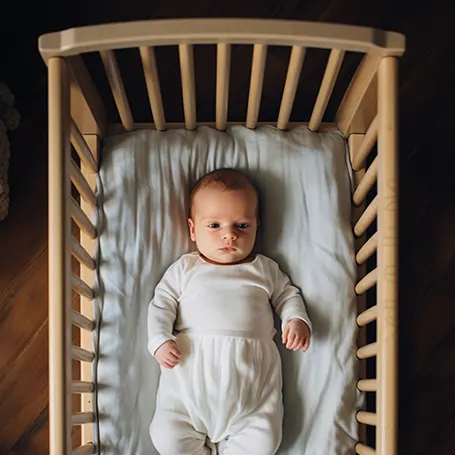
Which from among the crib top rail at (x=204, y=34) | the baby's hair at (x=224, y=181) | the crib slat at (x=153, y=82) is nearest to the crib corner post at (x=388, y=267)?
the crib top rail at (x=204, y=34)

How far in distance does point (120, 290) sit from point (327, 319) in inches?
17.0

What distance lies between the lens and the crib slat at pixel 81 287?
1348mm

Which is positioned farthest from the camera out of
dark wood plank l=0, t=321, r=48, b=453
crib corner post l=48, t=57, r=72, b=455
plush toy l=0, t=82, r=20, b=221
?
dark wood plank l=0, t=321, r=48, b=453

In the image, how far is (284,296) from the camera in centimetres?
151

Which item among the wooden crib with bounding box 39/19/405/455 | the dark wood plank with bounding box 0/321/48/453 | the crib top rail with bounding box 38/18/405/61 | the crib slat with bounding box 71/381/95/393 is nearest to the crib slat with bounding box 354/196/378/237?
the wooden crib with bounding box 39/19/405/455

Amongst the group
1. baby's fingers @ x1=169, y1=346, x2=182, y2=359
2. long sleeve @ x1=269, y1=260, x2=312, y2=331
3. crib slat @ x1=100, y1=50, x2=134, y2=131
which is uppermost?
crib slat @ x1=100, y1=50, x2=134, y2=131

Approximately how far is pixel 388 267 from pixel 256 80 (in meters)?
0.43

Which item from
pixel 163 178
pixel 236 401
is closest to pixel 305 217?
pixel 163 178

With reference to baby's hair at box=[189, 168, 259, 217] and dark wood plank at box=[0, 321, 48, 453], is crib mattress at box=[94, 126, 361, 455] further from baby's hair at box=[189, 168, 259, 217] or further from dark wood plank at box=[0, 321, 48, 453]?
dark wood plank at box=[0, 321, 48, 453]

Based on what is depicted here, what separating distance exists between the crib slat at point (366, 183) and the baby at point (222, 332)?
0.22 m

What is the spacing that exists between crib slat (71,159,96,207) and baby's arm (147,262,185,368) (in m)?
0.21

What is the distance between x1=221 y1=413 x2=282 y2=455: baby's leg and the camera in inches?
55.1

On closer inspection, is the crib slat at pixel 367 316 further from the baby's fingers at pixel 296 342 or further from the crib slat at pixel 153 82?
the crib slat at pixel 153 82

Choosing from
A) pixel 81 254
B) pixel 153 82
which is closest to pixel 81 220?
pixel 81 254
